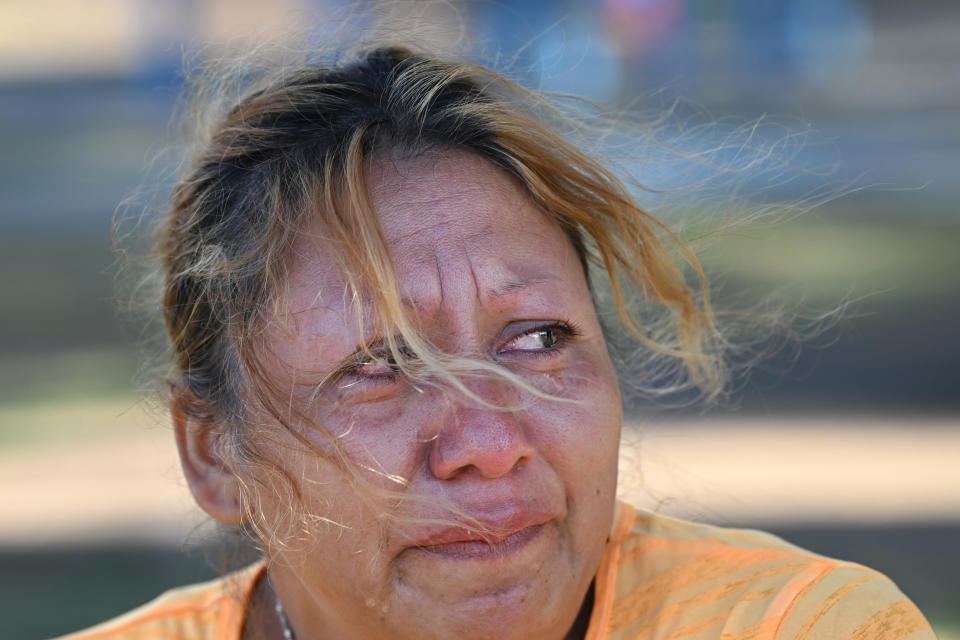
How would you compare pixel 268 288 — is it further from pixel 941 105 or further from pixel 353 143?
pixel 941 105

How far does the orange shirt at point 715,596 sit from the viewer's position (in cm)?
157

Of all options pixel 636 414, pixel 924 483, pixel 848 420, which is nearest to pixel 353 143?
pixel 636 414

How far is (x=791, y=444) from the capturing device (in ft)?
14.6

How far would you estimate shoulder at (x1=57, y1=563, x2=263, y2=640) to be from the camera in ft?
6.59

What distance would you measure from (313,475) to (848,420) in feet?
11.3

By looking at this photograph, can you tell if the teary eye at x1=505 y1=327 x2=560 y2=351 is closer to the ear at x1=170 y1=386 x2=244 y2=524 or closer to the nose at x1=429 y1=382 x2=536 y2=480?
the nose at x1=429 y1=382 x2=536 y2=480

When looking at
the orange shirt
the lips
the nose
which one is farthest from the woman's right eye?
the orange shirt

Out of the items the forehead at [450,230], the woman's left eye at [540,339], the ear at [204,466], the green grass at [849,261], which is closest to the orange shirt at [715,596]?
the ear at [204,466]

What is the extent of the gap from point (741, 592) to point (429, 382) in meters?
0.56

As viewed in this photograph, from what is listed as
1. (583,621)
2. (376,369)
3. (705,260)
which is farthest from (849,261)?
(376,369)

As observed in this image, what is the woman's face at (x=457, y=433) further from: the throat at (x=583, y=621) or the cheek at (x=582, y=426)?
the throat at (x=583, y=621)

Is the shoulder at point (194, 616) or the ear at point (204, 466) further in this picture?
the shoulder at point (194, 616)

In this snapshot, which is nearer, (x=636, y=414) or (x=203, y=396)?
(x=203, y=396)

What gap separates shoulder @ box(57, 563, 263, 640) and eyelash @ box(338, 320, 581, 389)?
2.06 feet
